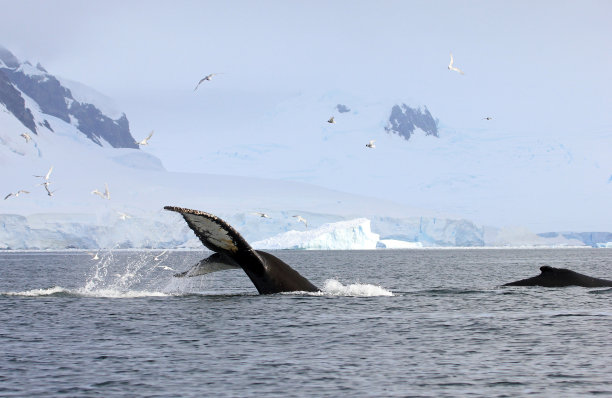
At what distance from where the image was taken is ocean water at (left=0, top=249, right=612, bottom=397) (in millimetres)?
12203

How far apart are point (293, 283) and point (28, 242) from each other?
9481 cm

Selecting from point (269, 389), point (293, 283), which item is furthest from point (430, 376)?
point (293, 283)

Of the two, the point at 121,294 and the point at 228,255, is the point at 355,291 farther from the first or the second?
the point at 228,255

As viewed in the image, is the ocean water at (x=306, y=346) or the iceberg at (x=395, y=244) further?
the iceberg at (x=395, y=244)

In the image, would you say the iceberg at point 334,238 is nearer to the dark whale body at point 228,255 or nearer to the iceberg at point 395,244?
the iceberg at point 395,244

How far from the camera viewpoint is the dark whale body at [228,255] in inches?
599

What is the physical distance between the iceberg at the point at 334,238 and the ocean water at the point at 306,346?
257ft

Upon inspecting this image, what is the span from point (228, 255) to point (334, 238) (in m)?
87.8

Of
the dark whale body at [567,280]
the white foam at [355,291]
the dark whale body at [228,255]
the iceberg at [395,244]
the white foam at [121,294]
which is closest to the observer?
the dark whale body at [228,255]

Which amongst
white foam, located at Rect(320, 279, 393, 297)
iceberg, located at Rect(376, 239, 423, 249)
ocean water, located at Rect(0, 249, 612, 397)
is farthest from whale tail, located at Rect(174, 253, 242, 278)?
iceberg, located at Rect(376, 239, 423, 249)

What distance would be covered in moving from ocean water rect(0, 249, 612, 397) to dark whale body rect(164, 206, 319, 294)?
612 mm

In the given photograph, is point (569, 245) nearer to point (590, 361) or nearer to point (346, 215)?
point (346, 215)

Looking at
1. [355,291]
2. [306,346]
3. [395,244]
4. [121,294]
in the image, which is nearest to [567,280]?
[355,291]

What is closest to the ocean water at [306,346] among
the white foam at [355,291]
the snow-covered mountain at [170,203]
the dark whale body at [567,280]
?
the white foam at [355,291]
